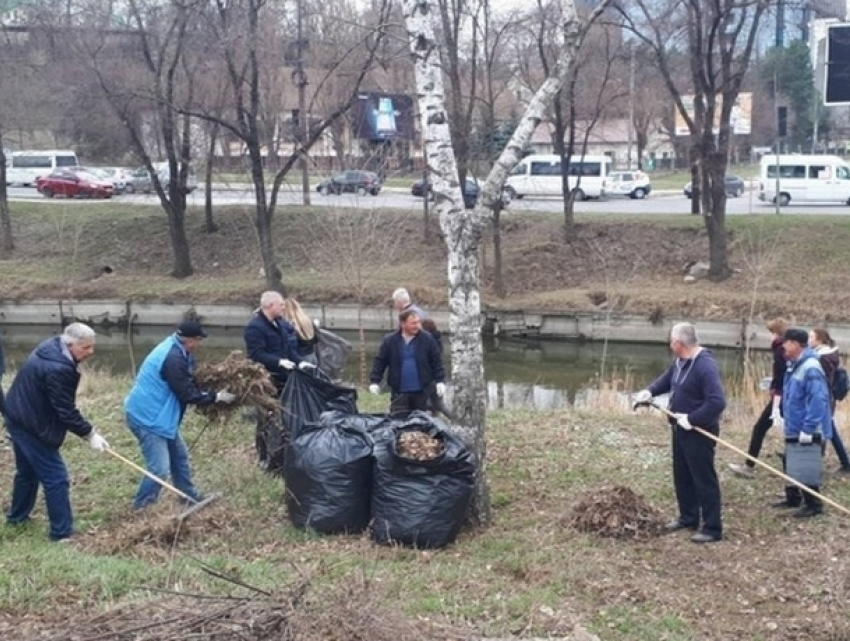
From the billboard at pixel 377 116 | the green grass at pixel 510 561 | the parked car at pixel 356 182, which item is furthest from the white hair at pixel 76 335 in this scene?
the billboard at pixel 377 116

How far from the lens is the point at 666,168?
66688 millimetres

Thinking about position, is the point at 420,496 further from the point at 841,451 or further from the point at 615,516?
the point at 841,451

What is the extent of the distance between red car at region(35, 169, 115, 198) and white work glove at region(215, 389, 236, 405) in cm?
3367

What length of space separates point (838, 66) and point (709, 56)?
109 inches

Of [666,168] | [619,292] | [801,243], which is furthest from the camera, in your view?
[666,168]

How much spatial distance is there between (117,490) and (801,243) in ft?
70.9

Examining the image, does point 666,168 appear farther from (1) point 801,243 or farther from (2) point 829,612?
(2) point 829,612

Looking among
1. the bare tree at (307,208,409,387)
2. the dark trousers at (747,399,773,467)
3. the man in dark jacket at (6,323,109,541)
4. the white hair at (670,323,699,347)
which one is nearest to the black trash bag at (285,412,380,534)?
the man in dark jacket at (6,323,109,541)

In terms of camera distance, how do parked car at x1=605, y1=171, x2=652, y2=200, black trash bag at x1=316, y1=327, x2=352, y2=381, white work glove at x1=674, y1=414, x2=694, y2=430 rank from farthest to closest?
1. parked car at x1=605, y1=171, x2=652, y2=200
2. black trash bag at x1=316, y1=327, x2=352, y2=381
3. white work glove at x1=674, y1=414, x2=694, y2=430

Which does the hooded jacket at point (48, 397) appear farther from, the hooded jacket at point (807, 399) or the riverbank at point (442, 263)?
the riverbank at point (442, 263)

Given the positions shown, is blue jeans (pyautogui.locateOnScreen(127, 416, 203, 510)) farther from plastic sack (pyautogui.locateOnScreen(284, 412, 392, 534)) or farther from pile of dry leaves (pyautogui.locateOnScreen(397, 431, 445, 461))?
pile of dry leaves (pyautogui.locateOnScreen(397, 431, 445, 461))

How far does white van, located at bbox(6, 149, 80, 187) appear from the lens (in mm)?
44750

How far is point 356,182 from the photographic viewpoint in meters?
22.1

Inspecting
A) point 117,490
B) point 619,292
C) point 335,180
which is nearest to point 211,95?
point 335,180
